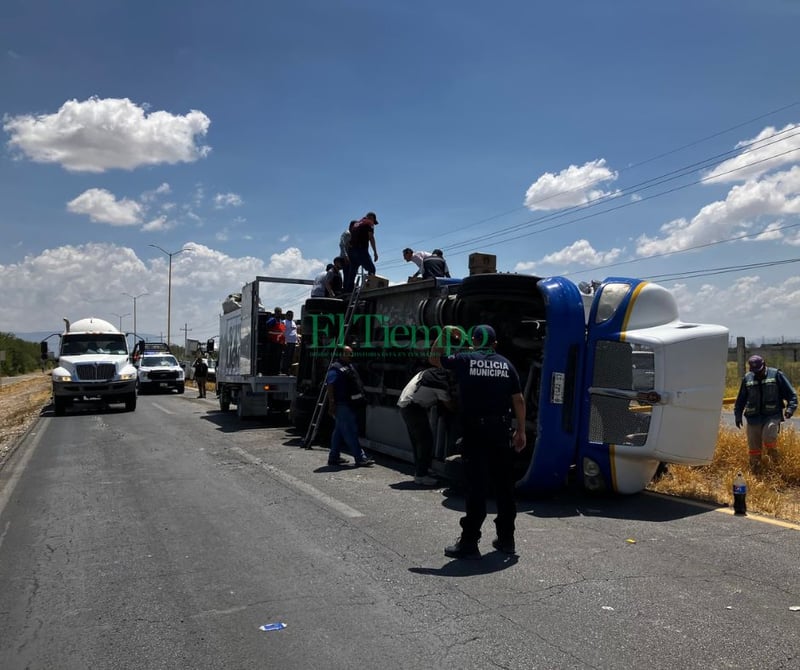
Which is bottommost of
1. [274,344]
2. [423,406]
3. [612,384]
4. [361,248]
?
[423,406]

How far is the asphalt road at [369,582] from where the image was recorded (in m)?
3.63

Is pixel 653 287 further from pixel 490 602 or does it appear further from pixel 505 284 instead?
pixel 490 602

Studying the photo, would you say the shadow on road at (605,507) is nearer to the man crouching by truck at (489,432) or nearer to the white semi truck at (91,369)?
the man crouching by truck at (489,432)

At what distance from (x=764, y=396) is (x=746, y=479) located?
1432 mm

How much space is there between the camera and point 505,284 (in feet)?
26.3

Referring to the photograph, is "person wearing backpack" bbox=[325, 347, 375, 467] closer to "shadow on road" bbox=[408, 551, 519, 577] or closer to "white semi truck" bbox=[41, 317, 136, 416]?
"shadow on road" bbox=[408, 551, 519, 577]

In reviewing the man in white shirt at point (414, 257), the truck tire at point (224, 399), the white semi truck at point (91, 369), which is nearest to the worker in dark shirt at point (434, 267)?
the man in white shirt at point (414, 257)

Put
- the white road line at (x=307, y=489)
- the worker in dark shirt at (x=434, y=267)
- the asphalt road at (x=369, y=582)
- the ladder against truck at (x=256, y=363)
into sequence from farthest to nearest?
the ladder against truck at (x=256, y=363)
the worker in dark shirt at (x=434, y=267)
the white road line at (x=307, y=489)
the asphalt road at (x=369, y=582)

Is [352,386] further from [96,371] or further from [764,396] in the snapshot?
[96,371]

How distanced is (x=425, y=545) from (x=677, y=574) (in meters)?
1.92

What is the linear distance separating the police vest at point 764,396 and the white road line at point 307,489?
5.64 m

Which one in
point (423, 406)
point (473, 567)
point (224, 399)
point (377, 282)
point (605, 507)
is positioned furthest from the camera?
point (224, 399)

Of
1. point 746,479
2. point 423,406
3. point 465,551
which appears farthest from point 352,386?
point 746,479

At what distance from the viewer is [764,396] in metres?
9.00
